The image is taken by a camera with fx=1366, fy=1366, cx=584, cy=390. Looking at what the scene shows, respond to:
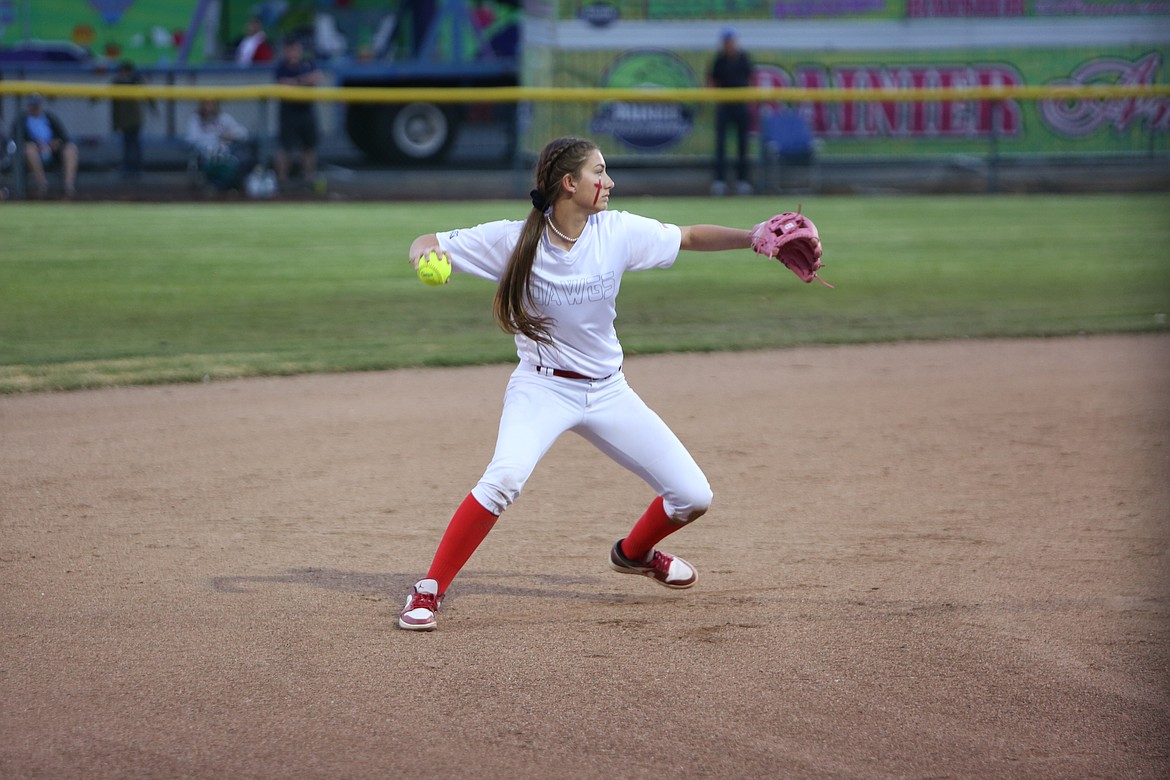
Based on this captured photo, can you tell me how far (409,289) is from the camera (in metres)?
11.9

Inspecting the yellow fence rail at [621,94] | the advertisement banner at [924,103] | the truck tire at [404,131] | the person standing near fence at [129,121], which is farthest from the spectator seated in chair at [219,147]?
the advertisement banner at [924,103]

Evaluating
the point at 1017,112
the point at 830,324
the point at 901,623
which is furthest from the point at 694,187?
the point at 901,623

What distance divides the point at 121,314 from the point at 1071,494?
718cm

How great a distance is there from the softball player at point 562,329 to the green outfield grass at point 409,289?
14.6 ft

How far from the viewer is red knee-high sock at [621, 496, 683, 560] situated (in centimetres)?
463

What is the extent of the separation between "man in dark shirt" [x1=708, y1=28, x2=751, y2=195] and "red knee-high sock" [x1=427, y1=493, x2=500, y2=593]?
14879mm

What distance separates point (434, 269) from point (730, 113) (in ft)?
49.5

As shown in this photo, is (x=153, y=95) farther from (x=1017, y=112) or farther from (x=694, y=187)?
(x=1017, y=112)

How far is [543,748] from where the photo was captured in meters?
3.41

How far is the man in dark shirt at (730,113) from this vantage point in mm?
18328

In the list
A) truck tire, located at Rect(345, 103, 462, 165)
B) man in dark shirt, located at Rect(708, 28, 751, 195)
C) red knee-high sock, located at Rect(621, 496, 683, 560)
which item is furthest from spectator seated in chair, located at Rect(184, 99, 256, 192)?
red knee-high sock, located at Rect(621, 496, 683, 560)

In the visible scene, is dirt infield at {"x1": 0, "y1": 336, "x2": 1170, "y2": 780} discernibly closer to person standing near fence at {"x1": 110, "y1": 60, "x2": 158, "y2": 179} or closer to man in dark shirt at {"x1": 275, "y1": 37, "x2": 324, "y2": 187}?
man in dark shirt at {"x1": 275, "y1": 37, "x2": 324, "y2": 187}

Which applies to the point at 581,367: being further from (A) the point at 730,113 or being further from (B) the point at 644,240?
(A) the point at 730,113

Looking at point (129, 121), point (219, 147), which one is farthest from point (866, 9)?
point (129, 121)
